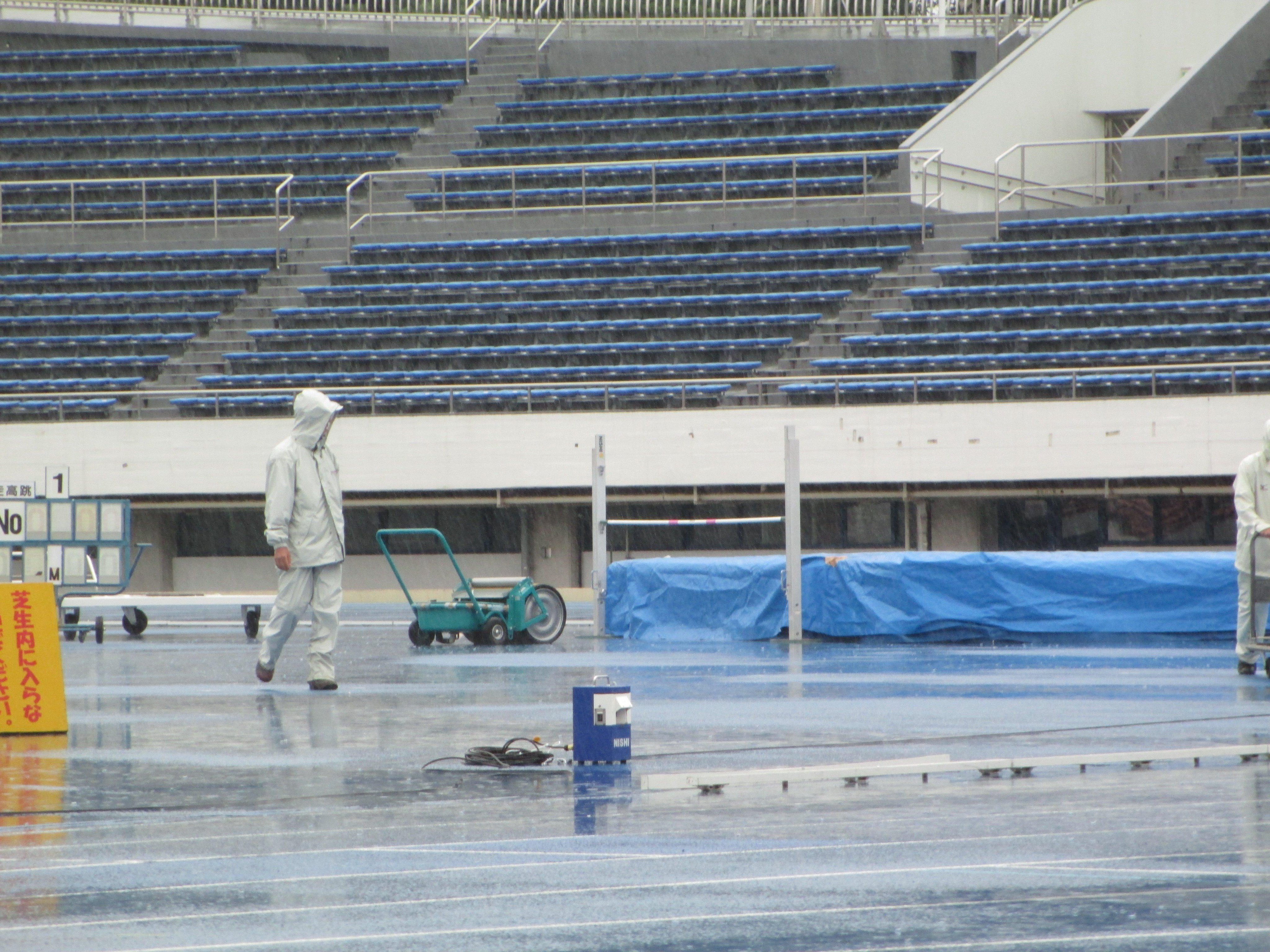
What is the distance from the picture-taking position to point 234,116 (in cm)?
3566

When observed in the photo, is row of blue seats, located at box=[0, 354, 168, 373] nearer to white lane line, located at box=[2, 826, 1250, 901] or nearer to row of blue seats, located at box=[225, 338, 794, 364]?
row of blue seats, located at box=[225, 338, 794, 364]

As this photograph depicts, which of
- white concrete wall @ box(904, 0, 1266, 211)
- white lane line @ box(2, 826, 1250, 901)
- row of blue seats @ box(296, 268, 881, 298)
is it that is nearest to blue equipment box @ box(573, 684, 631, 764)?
white lane line @ box(2, 826, 1250, 901)

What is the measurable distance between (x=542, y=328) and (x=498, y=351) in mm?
790

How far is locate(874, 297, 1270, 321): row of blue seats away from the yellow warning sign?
19138 millimetres

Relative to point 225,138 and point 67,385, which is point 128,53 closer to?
point 225,138

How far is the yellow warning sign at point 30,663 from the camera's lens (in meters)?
9.93

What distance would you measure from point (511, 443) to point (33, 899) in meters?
22.6

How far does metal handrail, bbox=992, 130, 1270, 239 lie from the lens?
28547mm

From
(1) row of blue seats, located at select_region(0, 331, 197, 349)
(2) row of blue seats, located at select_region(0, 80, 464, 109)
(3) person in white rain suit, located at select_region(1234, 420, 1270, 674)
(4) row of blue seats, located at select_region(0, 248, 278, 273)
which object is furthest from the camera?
(2) row of blue seats, located at select_region(0, 80, 464, 109)

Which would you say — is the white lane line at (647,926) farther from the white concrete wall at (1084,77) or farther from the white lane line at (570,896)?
the white concrete wall at (1084,77)

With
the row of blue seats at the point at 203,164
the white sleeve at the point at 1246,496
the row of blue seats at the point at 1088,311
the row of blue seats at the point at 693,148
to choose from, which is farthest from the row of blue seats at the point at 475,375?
the white sleeve at the point at 1246,496

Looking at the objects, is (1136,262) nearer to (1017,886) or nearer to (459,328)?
(459,328)

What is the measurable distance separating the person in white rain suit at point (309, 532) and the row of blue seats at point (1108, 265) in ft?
57.4

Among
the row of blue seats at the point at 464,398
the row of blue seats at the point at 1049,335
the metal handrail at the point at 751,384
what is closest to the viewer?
the metal handrail at the point at 751,384
